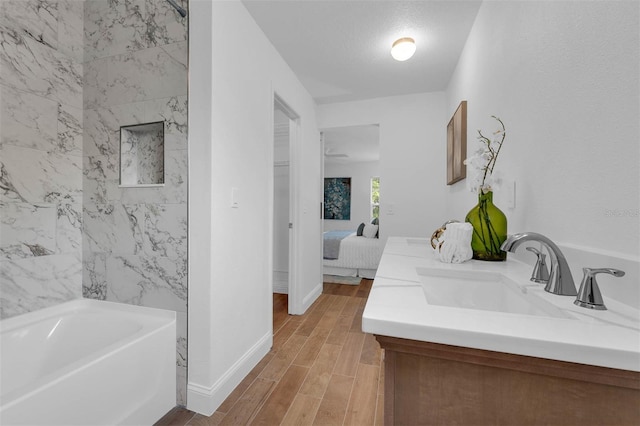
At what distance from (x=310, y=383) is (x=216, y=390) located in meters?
0.57

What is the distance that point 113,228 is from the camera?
175 cm

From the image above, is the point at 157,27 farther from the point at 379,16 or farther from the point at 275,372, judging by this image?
the point at 275,372

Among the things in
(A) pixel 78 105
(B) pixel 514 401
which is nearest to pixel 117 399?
(B) pixel 514 401

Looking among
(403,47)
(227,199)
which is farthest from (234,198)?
(403,47)

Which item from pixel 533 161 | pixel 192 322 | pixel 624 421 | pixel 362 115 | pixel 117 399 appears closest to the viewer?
pixel 624 421

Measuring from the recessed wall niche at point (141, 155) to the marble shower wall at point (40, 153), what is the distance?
0.36m

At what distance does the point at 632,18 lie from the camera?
0.65 meters

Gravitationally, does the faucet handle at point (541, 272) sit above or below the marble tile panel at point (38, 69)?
below

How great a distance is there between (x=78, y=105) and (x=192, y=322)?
158 centimetres

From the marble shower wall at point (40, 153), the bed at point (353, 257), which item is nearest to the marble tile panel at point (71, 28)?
the marble shower wall at point (40, 153)

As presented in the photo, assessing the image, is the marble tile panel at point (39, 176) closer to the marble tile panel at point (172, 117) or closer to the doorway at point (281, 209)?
the marble tile panel at point (172, 117)

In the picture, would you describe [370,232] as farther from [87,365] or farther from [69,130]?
[87,365]

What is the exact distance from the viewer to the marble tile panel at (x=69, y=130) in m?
1.72

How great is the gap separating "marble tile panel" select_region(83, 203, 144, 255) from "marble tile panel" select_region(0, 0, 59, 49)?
3.27 feet
